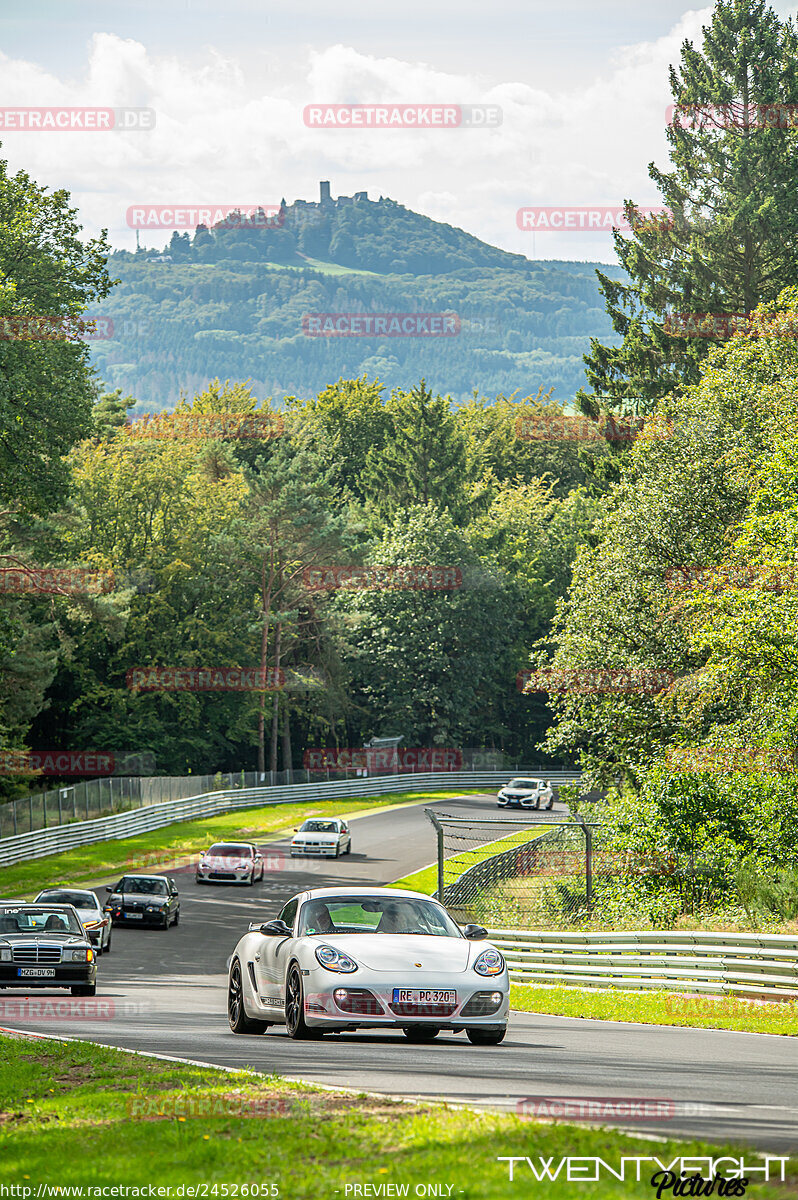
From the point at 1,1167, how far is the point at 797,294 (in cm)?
3503

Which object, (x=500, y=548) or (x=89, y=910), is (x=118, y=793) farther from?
(x=500, y=548)

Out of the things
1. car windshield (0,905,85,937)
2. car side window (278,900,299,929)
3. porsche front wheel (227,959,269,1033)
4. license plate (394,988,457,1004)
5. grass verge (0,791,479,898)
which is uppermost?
car side window (278,900,299,929)

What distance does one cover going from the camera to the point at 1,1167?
6.64 metres

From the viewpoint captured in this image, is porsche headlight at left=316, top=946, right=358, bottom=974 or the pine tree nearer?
porsche headlight at left=316, top=946, right=358, bottom=974

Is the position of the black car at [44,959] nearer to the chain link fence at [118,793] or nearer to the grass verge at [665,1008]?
the grass verge at [665,1008]

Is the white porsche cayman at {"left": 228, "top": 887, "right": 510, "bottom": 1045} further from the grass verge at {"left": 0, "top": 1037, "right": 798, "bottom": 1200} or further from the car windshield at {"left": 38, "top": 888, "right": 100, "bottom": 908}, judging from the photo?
the car windshield at {"left": 38, "top": 888, "right": 100, "bottom": 908}

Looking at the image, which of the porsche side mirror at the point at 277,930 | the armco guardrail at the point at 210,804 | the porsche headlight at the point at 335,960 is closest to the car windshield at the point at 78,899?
the porsche side mirror at the point at 277,930

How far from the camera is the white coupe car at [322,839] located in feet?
159

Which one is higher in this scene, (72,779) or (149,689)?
(149,689)

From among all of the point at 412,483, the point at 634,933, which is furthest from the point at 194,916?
the point at 412,483

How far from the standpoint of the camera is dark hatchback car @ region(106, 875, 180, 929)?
34438 millimetres

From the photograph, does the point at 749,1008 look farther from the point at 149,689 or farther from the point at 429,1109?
the point at 149,689

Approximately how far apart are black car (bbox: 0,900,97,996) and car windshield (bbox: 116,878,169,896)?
1513 cm

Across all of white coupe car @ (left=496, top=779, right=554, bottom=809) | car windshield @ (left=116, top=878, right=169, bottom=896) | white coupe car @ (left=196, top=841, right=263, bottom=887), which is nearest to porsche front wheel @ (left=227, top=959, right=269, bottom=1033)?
car windshield @ (left=116, top=878, right=169, bottom=896)
